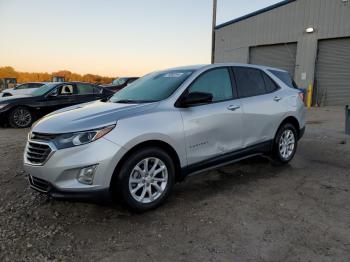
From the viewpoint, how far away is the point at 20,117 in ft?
33.4

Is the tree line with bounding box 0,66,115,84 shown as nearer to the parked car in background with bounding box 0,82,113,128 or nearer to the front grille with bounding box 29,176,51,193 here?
the parked car in background with bounding box 0,82,113,128

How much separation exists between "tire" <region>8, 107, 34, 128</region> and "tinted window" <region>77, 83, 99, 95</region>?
1714mm

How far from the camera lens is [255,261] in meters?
2.77

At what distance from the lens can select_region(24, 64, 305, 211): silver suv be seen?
10.8ft

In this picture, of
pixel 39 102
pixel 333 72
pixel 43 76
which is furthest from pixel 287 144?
pixel 43 76

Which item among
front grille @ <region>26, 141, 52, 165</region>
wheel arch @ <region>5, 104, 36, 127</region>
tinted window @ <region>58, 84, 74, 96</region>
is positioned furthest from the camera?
tinted window @ <region>58, 84, 74, 96</region>

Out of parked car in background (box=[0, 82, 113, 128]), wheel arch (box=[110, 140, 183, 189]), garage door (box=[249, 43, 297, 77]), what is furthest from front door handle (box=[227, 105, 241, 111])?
garage door (box=[249, 43, 297, 77])

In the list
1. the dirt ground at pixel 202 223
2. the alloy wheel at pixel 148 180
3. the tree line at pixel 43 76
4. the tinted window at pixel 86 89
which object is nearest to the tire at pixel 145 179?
the alloy wheel at pixel 148 180

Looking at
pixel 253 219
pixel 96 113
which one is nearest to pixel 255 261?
pixel 253 219

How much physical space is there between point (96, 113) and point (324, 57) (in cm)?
1709

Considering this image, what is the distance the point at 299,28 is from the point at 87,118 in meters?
18.0

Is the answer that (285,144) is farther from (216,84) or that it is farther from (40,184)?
(40,184)

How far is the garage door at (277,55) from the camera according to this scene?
19578mm

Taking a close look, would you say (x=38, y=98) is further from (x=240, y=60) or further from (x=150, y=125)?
(x=240, y=60)
